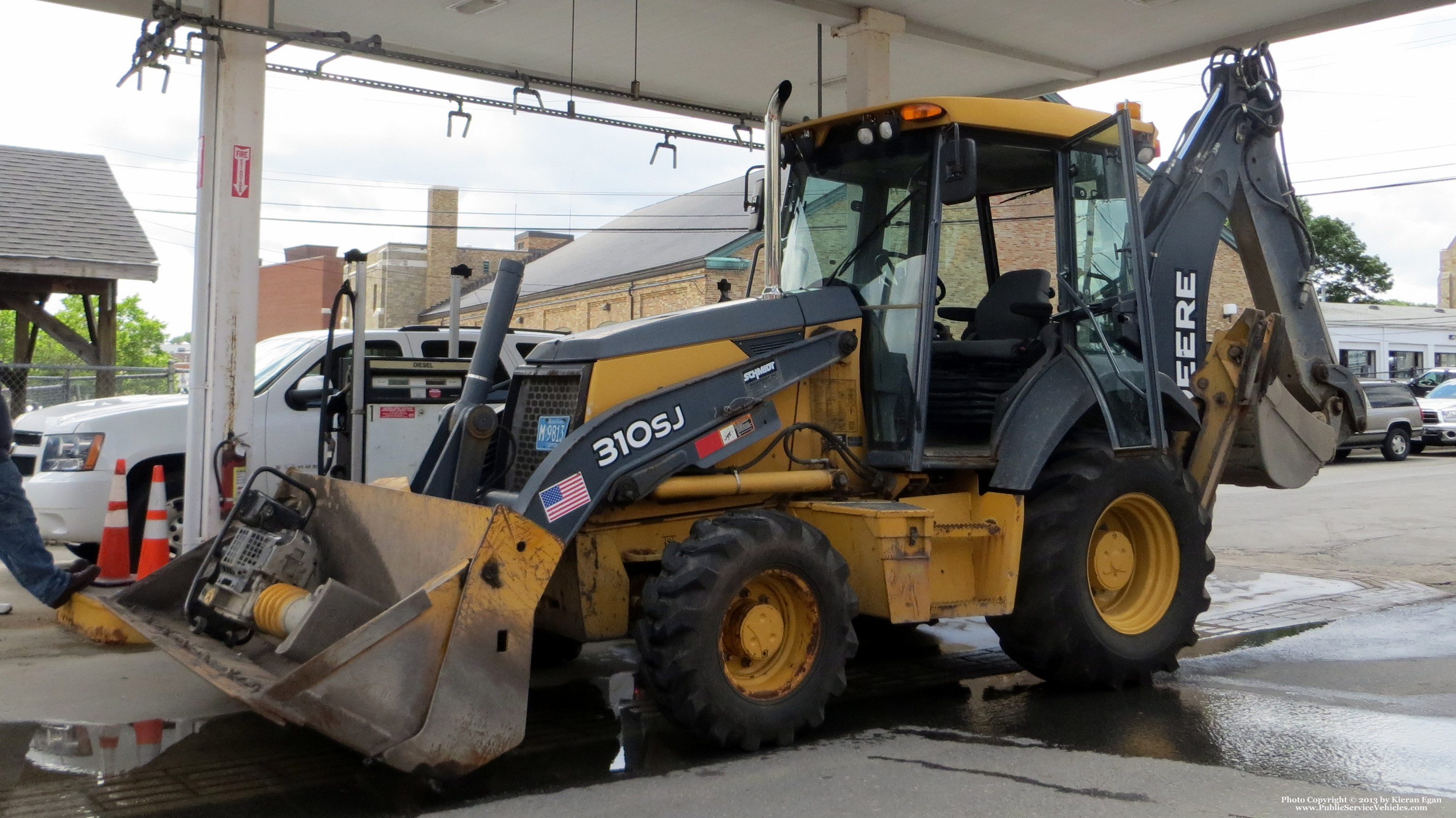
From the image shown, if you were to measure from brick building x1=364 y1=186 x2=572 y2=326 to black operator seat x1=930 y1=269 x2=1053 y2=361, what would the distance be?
3798 centimetres

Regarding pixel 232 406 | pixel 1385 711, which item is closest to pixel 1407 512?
pixel 1385 711

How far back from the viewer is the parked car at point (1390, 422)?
23750mm

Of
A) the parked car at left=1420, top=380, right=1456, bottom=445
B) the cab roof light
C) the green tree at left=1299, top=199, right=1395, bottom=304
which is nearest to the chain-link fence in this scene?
the cab roof light

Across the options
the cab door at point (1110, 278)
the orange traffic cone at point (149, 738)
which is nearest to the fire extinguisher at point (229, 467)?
the orange traffic cone at point (149, 738)

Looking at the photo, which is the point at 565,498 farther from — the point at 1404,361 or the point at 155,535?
the point at 1404,361

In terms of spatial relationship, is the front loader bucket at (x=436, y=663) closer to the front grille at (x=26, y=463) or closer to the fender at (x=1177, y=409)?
the fender at (x=1177, y=409)

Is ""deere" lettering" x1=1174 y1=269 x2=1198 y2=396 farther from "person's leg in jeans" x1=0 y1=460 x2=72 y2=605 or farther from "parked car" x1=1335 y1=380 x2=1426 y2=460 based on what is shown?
"parked car" x1=1335 y1=380 x2=1426 y2=460

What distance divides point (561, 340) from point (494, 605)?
1.59m

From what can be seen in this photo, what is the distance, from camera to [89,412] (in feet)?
29.2

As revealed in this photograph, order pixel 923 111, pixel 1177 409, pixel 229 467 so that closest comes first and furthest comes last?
pixel 923 111 → pixel 1177 409 → pixel 229 467

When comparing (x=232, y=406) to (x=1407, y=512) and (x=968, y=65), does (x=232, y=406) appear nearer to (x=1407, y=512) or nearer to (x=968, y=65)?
(x=968, y=65)

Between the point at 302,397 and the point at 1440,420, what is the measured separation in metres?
25.0

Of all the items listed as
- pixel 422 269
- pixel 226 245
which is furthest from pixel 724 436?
pixel 422 269

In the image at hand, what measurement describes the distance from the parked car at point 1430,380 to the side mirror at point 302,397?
33.0 metres
